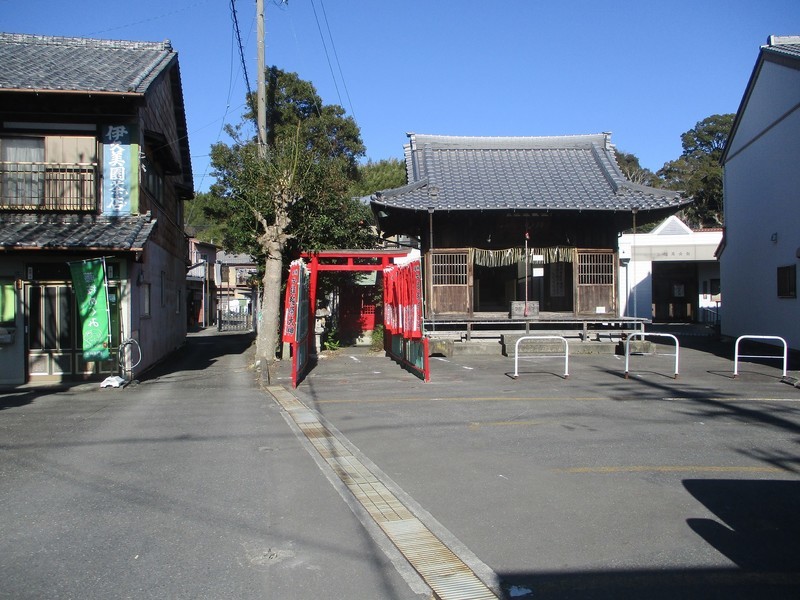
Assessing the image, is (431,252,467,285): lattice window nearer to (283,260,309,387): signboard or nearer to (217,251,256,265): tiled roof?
(283,260,309,387): signboard

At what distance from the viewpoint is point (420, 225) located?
2011 cm

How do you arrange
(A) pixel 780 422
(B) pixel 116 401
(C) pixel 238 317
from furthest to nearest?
1. (C) pixel 238 317
2. (B) pixel 116 401
3. (A) pixel 780 422

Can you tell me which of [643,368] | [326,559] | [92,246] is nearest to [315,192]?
[92,246]

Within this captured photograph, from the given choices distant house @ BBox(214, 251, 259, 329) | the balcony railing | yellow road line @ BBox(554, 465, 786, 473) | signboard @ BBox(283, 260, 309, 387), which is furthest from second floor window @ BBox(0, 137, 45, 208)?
distant house @ BBox(214, 251, 259, 329)

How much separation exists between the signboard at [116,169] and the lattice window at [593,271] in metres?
12.5

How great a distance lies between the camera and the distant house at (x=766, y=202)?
17094 millimetres

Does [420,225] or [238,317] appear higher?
[420,225]

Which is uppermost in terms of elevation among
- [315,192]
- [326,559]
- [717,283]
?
[315,192]

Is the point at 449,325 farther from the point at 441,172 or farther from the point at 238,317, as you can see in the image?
the point at 238,317

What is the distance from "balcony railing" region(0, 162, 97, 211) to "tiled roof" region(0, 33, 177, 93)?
5.45 ft

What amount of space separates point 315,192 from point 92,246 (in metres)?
6.44

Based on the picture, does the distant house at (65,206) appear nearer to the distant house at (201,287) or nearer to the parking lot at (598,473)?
the parking lot at (598,473)

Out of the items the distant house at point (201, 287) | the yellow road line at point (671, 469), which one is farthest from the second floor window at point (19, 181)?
the distant house at point (201, 287)

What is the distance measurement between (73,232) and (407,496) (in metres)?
10.9
